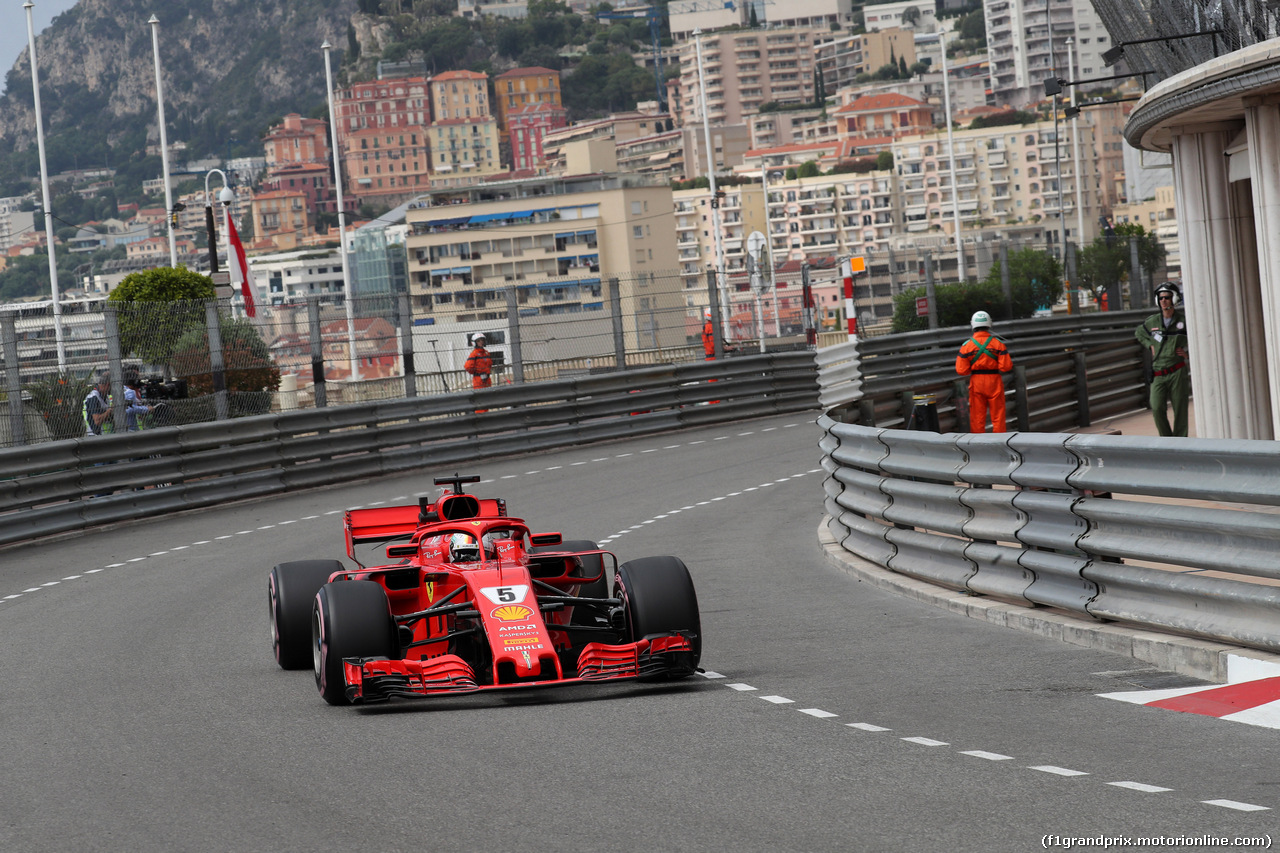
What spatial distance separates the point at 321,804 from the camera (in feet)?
17.3

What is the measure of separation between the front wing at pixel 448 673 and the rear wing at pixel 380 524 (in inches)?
72.2

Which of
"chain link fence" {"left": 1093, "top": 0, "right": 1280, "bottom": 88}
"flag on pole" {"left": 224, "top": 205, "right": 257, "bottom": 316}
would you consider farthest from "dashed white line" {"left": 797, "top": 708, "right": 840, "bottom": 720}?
"flag on pole" {"left": 224, "top": 205, "right": 257, "bottom": 316}

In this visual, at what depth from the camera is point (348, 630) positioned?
702 cm

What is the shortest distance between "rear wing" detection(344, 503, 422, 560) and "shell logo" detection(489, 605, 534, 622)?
1.79 m

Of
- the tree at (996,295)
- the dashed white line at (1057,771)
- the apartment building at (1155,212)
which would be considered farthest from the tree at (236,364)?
the apartment building at (1155,212)

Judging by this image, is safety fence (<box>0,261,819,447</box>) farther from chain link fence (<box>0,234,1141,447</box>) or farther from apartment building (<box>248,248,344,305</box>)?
apartment building (<box>248,248,344,305</box>)

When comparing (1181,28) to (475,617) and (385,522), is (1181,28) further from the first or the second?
(475,617)

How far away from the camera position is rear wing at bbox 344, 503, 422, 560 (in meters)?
8.73

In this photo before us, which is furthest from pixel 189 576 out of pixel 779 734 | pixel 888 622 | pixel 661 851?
pixel 661 851

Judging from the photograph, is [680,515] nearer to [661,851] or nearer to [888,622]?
[888,622]

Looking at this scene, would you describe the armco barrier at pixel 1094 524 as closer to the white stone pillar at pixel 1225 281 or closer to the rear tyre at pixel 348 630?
the rear tyre at pixel 348 630

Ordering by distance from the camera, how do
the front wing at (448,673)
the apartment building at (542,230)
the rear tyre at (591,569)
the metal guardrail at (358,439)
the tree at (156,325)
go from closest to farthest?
the front wing at (448,673), the rear tyre at (591,569), the metal guardrail at (358,439), the tree at (156,325), the apartment building at (542,230)

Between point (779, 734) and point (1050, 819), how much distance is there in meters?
1.58

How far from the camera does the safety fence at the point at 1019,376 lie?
16.5 m
